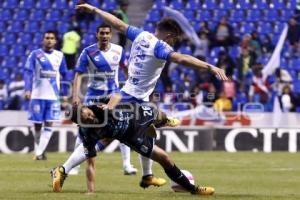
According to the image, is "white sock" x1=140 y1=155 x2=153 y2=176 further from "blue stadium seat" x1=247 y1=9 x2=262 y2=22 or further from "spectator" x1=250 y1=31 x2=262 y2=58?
"blue stadium seat" x1=247 y1=9 x2=262 y2=22

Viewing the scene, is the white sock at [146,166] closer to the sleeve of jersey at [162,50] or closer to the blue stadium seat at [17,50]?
the sleeve of jersey at [162,50]

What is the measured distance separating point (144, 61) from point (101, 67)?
3.55 metres

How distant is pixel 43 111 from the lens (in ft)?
60.6

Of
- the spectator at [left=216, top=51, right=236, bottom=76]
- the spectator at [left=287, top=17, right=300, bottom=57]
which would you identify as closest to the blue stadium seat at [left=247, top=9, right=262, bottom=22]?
the spectator at [left=287, top=17, right=300, bottom=57]

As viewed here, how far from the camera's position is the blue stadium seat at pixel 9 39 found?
2811 centimetres

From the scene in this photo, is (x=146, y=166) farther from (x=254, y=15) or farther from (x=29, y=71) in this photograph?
(x=254, y=15)

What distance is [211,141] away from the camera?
74.1ft

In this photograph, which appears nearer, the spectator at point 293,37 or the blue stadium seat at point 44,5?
the spectator at point 293,37

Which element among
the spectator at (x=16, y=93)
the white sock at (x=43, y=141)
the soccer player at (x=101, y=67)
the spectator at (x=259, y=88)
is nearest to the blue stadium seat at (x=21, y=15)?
the spectator at (x=16, y=93)

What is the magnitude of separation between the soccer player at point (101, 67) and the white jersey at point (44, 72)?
10.9 feet

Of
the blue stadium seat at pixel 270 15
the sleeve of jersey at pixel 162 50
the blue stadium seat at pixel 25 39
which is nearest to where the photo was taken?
the sleeve of jersey at pixel 162 50

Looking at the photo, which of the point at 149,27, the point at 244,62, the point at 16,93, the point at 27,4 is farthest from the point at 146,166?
the point at 27,4

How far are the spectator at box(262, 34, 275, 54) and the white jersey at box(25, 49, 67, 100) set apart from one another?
10474mm

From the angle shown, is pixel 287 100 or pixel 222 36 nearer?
pixel 287 100
